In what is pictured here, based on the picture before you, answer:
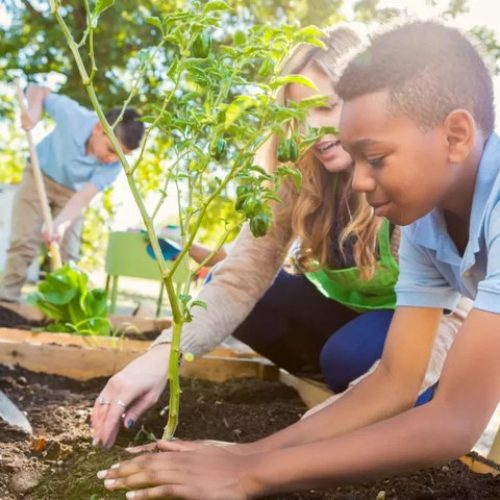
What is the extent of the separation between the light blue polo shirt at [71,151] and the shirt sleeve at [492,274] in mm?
3922

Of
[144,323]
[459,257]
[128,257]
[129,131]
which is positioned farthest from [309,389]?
[129,131]

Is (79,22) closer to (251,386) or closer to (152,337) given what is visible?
(152,337)

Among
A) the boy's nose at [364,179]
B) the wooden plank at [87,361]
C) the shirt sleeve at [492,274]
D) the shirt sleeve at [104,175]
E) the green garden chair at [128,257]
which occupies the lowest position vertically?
the green garden chair at [128,257]

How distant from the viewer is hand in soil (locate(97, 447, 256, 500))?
1201mm

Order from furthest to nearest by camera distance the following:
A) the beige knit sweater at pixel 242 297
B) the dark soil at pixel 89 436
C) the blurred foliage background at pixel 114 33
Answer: the blurred foliage background at pixel 114 33
the beige knit sweater at pixel 242 297
the dark soil at pixel 89 436

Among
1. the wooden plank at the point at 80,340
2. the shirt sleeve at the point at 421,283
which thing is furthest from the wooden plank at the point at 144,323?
the shirt sleeve at the point at 421,283

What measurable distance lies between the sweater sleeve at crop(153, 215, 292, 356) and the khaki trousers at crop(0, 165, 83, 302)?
9.67 ft

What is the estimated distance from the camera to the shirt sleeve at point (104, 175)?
506 centimetres

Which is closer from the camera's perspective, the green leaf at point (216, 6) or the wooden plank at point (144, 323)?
the green leaf at point (216, 6)

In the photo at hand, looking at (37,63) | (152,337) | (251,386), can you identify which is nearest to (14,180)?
(37,63)

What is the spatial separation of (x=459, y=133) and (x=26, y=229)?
4414 mm

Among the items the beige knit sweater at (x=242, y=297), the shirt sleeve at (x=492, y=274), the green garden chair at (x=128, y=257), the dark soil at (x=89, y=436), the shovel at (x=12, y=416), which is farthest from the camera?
the green garden chair at (x=128, y=257)

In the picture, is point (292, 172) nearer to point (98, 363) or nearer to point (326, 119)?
point (326, 119)

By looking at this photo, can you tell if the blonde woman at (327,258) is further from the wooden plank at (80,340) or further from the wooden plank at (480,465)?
the wooden plank at (80,340)
